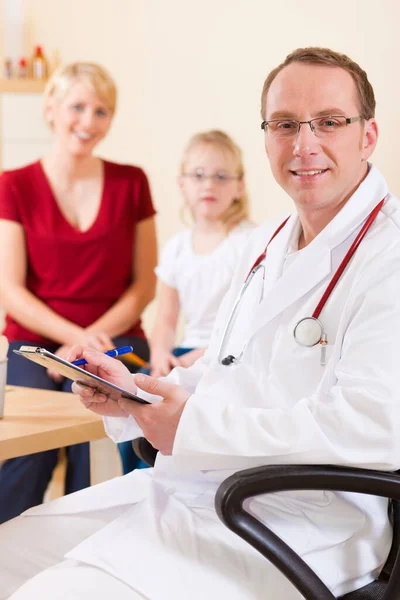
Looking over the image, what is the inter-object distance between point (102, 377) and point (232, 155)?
171 cm

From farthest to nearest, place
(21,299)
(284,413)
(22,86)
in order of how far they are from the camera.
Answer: (22,86), (21,299), (284,413)

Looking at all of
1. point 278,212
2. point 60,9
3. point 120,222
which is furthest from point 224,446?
point 60,9

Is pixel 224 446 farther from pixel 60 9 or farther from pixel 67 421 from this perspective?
pixel 60 9

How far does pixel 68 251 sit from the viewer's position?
3.04 metres

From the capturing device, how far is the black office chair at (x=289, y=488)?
4.10ft

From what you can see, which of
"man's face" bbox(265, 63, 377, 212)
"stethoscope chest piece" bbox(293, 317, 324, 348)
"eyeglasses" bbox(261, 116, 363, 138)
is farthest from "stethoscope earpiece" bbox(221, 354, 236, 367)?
"eyeglasses" bbox(261, 116, 363, 138)

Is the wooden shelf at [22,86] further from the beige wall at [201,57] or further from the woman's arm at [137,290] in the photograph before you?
the woman's arm at [137,290]

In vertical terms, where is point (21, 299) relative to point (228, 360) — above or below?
below

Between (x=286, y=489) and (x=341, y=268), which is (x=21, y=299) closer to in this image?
(x=341, y=268)

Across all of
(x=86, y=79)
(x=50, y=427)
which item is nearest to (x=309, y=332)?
(x=50, y=427)

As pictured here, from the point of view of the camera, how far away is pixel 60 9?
497 cm

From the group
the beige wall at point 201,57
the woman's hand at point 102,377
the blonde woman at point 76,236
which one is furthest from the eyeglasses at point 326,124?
the blonde woman at point 76,236

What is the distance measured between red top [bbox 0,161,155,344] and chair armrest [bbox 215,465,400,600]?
1812 millimetres

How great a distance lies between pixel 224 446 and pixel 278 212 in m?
2.28
